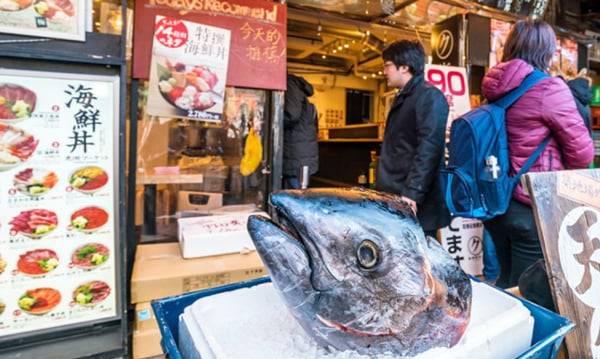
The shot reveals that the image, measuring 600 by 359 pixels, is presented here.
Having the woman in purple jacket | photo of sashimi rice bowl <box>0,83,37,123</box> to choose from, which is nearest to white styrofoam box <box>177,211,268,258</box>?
photo of sashimi rice bowl <box>0,83,37,123</box>

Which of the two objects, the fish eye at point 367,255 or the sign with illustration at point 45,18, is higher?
the sign with illustration at point 45,18

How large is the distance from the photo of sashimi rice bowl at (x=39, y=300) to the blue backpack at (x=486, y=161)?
197cm

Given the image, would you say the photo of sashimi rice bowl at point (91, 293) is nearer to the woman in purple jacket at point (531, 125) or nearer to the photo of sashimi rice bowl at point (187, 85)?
the photo of sashimi rice bowl at point (187, 85)

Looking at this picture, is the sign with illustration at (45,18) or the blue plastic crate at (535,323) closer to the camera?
the blue plastic crate at (535,323)

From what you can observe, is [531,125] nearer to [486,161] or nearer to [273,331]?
[486,161]

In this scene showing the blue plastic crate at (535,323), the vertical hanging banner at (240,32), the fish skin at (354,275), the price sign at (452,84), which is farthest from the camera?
the price sign at (452,84)

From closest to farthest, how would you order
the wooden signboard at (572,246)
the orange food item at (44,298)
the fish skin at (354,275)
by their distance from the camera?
the fish skin at (354,275) → the wooden signboard at (572,246) → the orange food item at (44,298)

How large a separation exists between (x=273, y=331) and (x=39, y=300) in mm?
1438

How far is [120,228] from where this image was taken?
5.26ft

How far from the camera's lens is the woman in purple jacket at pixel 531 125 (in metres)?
1.52

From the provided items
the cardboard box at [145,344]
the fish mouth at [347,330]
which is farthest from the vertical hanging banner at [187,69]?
the fish mouth at [347,330]

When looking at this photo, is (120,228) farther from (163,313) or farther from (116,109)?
(163,313)

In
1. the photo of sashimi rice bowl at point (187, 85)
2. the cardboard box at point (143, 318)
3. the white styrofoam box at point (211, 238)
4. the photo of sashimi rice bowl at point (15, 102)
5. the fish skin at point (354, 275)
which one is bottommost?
the cardboard box at point (143, 318)

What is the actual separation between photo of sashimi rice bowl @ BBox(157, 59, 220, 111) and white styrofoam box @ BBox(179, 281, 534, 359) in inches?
79.4
